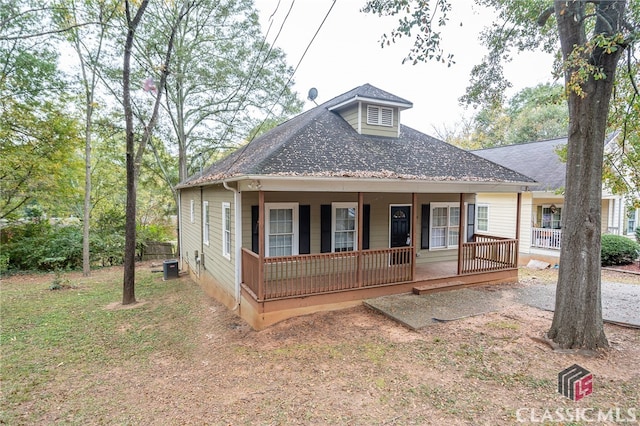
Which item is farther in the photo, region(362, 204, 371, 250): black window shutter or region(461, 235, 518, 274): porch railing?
region(461, 235, 518, 274): porch railing

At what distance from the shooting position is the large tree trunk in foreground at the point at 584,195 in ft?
17.2

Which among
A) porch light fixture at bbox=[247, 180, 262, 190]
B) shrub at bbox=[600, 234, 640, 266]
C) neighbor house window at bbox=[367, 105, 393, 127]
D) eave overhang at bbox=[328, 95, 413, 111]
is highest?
eave overhang at bbox=[328, 95, 413, 111]

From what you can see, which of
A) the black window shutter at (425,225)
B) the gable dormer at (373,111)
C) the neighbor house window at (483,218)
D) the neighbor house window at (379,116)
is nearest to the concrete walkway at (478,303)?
the black window shutter at (425,225)

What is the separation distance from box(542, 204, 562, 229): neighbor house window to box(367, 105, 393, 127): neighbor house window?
33.1ft

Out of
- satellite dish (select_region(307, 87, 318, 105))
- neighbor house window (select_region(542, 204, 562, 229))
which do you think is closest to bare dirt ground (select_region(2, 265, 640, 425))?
satellite dish (select_region(307, 87, 318, 105))

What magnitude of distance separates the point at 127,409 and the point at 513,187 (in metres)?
10.4

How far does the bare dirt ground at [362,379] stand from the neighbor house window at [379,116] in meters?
6.33

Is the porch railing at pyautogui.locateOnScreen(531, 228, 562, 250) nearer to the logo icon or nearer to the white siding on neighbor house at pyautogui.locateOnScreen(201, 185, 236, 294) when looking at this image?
the logo icon

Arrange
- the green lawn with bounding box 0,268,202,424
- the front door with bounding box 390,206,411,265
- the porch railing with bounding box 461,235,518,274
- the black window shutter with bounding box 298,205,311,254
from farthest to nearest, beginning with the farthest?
1. the front door with bounding box 390,206,411,265
2. the porch railing with bounding box 461,235,518,274
3. the black window shutter with bounding box 298,205,311,254
4. the green lawn with bounding box 0,268,202,424

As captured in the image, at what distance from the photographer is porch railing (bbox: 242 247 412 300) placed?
274 inches

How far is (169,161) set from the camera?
19.7 m

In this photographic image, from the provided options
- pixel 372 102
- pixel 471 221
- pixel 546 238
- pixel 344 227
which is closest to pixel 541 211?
pixel 546 238

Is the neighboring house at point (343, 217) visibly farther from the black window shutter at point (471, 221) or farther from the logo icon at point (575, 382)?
the logo icon at point (575, 382)

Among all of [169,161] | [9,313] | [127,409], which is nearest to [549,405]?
[127,409]
